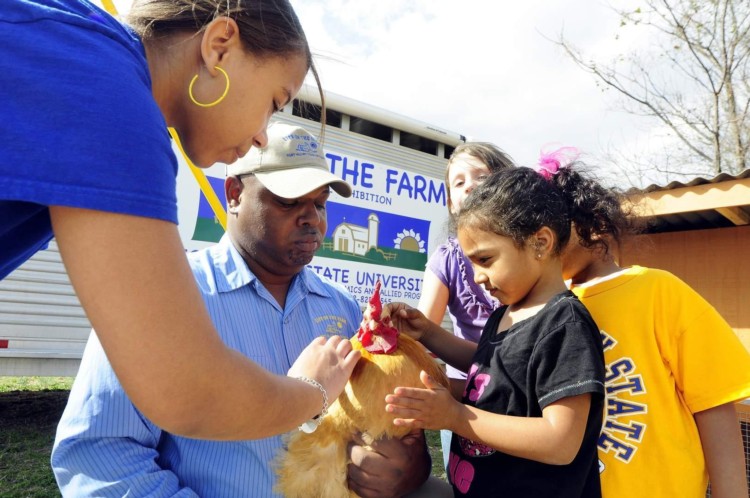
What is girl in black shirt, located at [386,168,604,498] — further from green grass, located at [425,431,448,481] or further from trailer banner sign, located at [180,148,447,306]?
trailer banner sign, located at [180,148,447,306]

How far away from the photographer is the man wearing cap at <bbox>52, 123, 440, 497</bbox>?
1620mm

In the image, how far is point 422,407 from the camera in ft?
6.24

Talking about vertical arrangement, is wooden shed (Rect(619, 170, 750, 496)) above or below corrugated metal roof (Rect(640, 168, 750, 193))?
below

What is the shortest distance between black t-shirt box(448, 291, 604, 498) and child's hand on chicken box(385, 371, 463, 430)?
0.77 feet

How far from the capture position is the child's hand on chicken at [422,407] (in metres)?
1.89

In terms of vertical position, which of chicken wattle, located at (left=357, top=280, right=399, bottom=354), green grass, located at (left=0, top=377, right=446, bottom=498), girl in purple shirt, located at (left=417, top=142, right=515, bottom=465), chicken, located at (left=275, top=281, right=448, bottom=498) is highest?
girl in purple shirt, located at (left=417, top=142, right=515, bottom=465)

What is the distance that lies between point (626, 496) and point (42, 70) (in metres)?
2.44

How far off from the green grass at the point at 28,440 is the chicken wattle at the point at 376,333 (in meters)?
4.66

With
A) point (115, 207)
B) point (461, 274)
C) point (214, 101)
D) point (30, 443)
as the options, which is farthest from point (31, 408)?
point (115, 207)

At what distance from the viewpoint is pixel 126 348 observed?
90cm

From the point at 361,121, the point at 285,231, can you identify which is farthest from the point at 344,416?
the point at 361,121

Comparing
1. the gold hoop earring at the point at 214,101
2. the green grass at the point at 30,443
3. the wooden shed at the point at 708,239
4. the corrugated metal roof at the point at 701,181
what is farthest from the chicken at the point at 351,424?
the corrugated metal roof at the point at 701,181

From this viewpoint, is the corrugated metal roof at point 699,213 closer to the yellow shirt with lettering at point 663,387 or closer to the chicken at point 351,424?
the yellow shirt with lettering at point 663,387

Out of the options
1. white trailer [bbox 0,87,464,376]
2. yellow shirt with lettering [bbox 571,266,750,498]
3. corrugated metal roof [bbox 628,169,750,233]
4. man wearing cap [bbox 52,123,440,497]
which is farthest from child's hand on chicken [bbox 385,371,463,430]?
white trailer [bbox 0,87,464,376]
